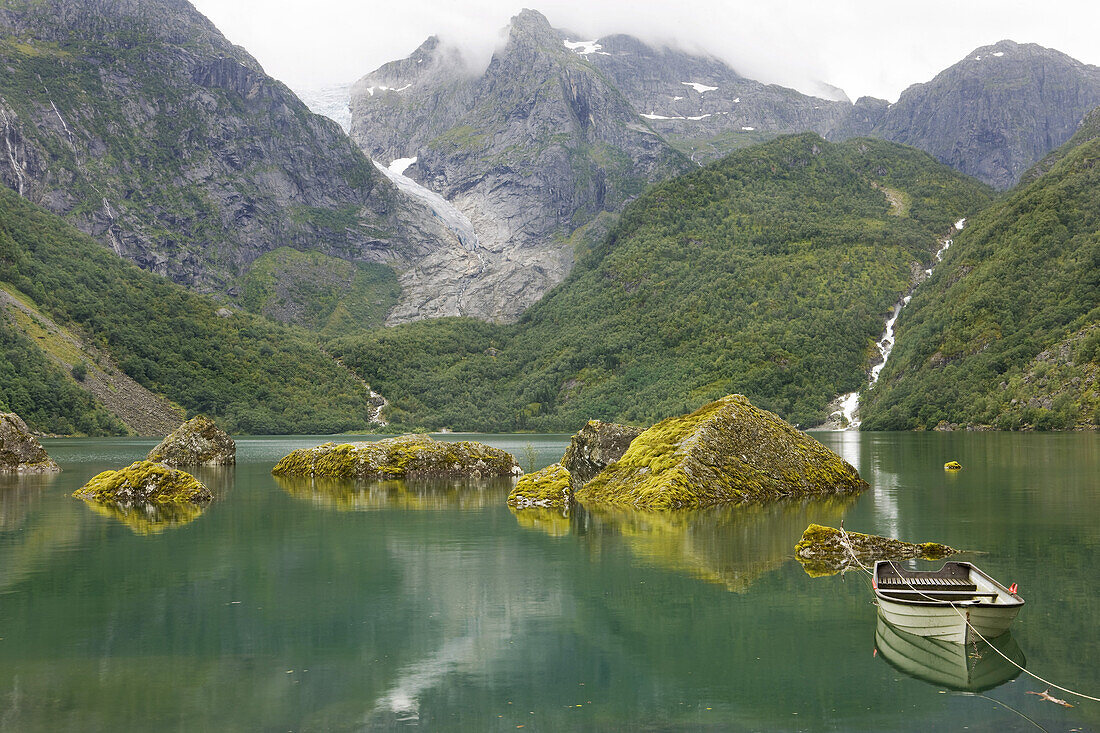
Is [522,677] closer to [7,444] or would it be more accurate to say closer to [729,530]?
[729,530]

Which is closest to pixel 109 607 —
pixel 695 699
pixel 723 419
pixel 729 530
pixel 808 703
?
pixel 695 699

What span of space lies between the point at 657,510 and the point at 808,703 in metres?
19.8

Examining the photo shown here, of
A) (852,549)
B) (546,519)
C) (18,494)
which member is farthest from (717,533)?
(18,494)

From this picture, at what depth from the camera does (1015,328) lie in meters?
145

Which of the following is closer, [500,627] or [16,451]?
[500,627]

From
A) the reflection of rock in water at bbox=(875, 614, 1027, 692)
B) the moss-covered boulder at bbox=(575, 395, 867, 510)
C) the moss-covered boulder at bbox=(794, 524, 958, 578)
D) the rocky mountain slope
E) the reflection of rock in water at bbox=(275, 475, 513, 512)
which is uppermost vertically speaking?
the rocky mountain slope

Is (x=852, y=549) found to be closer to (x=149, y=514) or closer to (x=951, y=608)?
(x=951, y=608)

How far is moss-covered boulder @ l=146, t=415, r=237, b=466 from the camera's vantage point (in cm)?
5284

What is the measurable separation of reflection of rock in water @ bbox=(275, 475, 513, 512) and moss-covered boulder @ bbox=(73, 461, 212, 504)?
4.40m

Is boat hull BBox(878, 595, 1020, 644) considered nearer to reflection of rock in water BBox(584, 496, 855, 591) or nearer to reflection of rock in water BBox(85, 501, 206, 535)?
reflection of rock in water BBox(584, 496, 855, 591)

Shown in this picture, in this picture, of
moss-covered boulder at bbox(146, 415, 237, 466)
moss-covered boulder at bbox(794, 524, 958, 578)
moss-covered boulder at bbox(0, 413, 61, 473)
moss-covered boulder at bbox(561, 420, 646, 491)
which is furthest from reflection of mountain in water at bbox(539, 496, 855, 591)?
moss-covered boulder at bbox(0, 413, 61, 473)

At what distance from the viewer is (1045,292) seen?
14562 cm

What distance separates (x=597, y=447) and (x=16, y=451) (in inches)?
1353

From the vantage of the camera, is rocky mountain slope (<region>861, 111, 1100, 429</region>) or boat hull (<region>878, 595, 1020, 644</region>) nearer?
boat hull (<region>878, 595, 1020, 644</region>)
